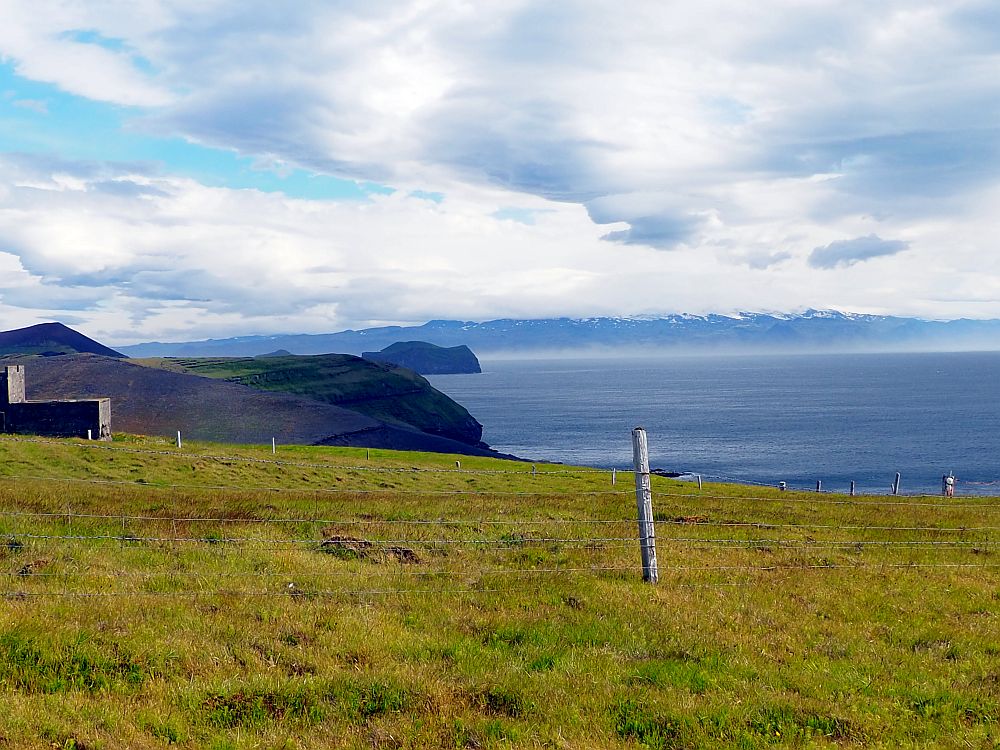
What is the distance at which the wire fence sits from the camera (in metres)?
12.9

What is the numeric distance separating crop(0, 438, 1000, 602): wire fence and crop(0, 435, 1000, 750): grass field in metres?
0.08

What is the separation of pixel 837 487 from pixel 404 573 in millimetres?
102802

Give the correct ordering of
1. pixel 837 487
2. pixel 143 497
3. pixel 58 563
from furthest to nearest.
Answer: pixel 837 487 → pixel 143 497 → pixel 58 563

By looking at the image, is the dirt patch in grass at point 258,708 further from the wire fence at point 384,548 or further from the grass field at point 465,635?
the wire fence at point 384,548

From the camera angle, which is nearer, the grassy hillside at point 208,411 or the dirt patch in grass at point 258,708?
the dirt patch in grass at point 258,708

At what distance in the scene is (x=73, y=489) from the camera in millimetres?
22828

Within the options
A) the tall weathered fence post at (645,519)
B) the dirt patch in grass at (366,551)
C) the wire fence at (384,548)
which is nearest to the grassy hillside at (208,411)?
the wire fence at (384,548)

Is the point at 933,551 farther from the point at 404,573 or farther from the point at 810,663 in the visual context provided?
the point at 404,573

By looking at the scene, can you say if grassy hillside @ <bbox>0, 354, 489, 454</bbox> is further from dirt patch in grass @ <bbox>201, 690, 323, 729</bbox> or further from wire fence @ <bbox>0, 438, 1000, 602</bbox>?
dirt patch in grass @ <bbox>201, 690, 323, 729</bbox>

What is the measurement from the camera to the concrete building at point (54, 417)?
6094 centimetres

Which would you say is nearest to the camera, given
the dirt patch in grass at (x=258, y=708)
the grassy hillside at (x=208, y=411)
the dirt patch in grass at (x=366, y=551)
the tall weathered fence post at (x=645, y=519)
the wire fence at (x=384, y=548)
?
the dirt patch in grass at (x=258, y=708)

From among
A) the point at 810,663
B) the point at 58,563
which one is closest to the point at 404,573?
the point at 58,563

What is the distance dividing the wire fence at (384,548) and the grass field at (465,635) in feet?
0.27

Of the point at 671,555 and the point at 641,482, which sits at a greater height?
the point at 641,482
